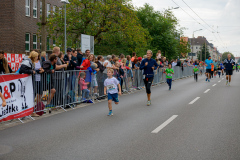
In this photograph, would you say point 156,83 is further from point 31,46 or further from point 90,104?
point 31,46

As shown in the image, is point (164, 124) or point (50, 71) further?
point (50, 71)

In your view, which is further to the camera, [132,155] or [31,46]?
[31,46]

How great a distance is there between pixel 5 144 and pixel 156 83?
718 inches

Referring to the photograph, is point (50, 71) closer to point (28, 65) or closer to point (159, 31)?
point (28, 65)

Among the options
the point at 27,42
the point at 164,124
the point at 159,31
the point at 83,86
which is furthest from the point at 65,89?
the point at 159,31

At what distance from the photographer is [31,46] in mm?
35844

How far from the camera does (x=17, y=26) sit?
33094 mm

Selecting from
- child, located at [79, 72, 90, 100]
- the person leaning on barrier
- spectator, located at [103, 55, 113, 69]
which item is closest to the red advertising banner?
the person leaning on barrier

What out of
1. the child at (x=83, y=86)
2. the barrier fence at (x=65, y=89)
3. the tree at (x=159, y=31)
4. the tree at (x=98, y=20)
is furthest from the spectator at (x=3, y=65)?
the tree at (x=159, y=31)

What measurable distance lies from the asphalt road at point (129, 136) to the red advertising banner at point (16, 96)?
1.67 feet

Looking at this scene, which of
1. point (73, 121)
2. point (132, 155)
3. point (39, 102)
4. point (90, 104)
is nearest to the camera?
point (132, 155)

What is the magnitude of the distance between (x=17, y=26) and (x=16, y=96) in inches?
1017

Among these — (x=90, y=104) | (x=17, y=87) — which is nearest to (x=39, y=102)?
(x=17, y=87)

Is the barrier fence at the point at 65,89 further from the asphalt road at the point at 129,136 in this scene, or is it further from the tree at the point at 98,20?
the tree at the point at 98,20
